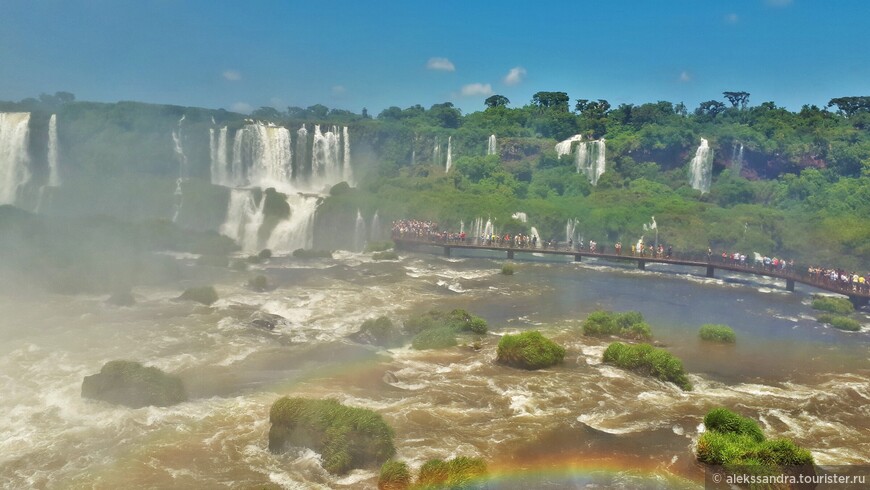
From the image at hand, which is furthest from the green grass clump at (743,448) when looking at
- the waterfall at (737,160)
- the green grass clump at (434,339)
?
the waterfall at (737,160)

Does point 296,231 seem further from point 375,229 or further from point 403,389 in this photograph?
point 403,389

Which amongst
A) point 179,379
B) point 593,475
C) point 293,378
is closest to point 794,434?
point 593,475

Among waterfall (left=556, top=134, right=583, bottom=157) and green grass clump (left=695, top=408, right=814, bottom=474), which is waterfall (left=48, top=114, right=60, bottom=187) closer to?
waterfall (left=556, top=134, right=583, bottom=157)

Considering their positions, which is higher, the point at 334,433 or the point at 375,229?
the point at 375,229

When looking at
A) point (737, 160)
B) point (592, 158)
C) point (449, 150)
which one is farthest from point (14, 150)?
point (737, 160)

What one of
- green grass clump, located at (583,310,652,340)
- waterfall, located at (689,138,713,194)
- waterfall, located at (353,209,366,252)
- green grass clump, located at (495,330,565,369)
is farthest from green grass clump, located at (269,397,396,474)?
waterfall, located at (689,138,713,194)

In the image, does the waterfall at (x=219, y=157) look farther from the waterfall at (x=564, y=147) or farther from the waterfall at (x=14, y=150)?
the waterfall at (x=564, y=147)
